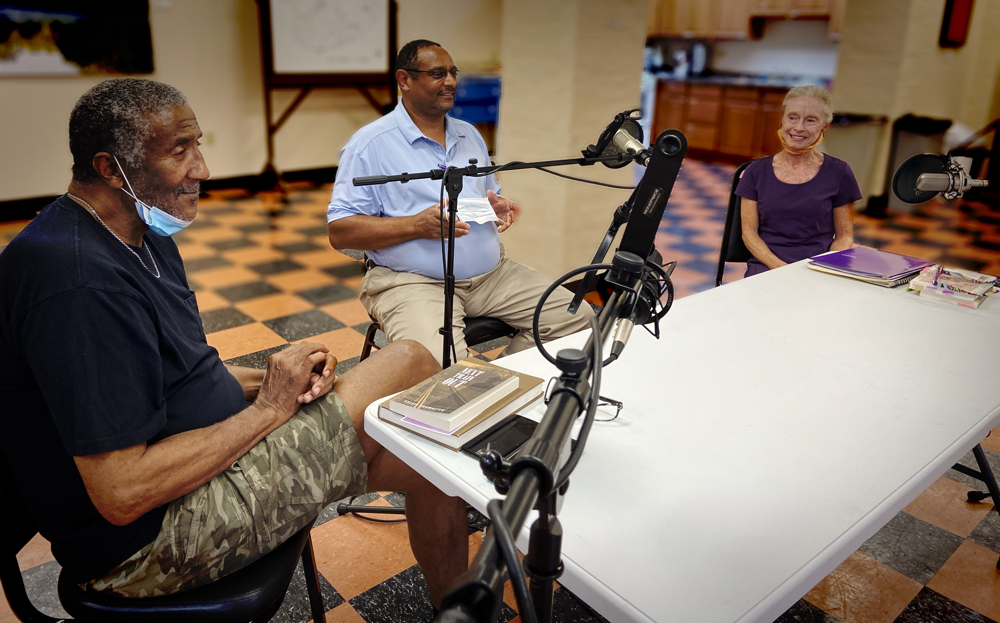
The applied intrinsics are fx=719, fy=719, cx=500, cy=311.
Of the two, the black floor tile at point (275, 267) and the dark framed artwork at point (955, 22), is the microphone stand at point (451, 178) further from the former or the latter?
the dark framed artwork at point (955, 22)

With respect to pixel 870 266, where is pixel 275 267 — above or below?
below

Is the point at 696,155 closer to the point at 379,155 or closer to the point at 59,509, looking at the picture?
the point at 379,155

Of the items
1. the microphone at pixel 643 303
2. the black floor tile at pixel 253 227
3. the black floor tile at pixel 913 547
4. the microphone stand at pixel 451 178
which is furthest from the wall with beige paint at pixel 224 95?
the microphone at pixel 643 303

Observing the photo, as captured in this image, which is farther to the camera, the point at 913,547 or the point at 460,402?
the point at 913,547

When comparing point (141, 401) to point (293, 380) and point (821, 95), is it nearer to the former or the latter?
point (293, 380)

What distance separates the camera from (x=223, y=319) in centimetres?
331

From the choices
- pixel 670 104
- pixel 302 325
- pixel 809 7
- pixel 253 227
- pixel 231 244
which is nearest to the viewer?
pixel 302 325

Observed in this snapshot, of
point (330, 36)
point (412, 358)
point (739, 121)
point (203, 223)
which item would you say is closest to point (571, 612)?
point (412, 358)

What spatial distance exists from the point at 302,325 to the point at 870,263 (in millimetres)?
2311

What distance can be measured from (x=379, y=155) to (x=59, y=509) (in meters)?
1.34

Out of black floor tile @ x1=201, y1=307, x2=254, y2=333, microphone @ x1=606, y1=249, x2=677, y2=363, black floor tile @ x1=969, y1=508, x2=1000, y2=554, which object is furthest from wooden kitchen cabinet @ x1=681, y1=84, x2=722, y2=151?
microphone @ x1=606, y1=249, x2=677, y2=363

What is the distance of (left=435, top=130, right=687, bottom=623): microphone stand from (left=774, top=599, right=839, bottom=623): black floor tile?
1242 millimetres

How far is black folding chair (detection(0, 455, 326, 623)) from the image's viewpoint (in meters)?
1.10

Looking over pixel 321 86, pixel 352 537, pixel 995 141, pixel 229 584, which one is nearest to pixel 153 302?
pixel 229 584
